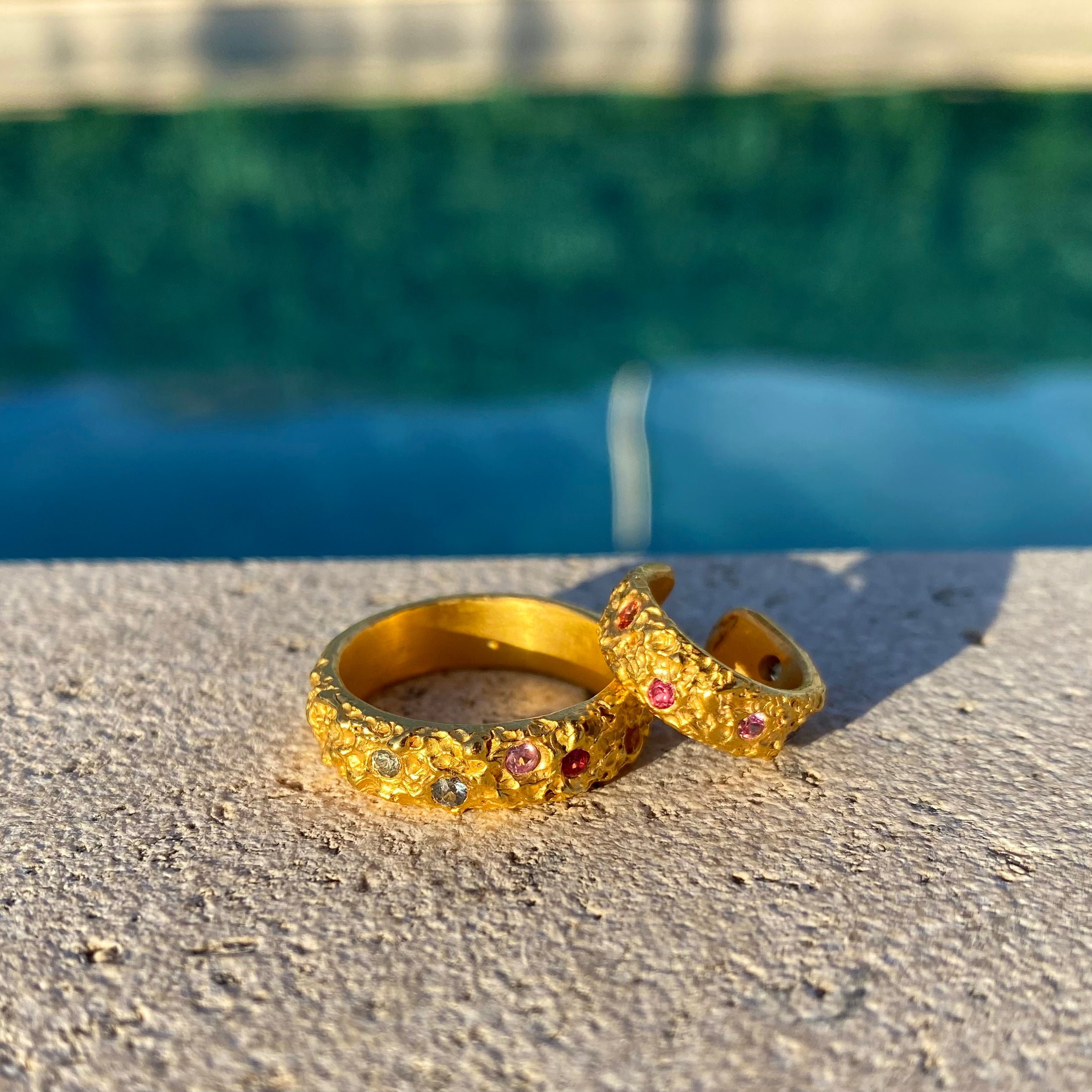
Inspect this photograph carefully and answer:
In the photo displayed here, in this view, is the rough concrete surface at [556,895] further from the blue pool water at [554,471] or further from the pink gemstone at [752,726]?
the blue pool water at [554,471]

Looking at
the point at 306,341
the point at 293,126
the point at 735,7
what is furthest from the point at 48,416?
the point at 735,7

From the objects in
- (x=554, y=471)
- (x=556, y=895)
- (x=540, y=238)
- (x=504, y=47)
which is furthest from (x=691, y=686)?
(x=504, y=47)

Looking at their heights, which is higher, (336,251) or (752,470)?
(336,251)

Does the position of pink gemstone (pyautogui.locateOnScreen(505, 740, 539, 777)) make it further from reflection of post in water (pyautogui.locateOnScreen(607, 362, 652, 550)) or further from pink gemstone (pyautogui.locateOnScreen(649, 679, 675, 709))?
reflection of post in water (pyautogui.locateOnScreen(607, 362, 652, 550))

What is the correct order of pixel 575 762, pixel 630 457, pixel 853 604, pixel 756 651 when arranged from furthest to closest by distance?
pixel 630 457 → pixel 853 604 → pixel 756 651 → pixel 575 762

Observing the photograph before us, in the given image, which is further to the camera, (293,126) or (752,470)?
(293,126)

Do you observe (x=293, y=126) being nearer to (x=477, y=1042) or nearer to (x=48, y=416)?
(x=48, y=416)

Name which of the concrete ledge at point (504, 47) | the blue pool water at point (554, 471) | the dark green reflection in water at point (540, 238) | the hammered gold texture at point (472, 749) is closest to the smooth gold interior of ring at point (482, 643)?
the hammered gold texture at point (472, 749)

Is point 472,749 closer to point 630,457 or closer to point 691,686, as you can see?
point 691,686
